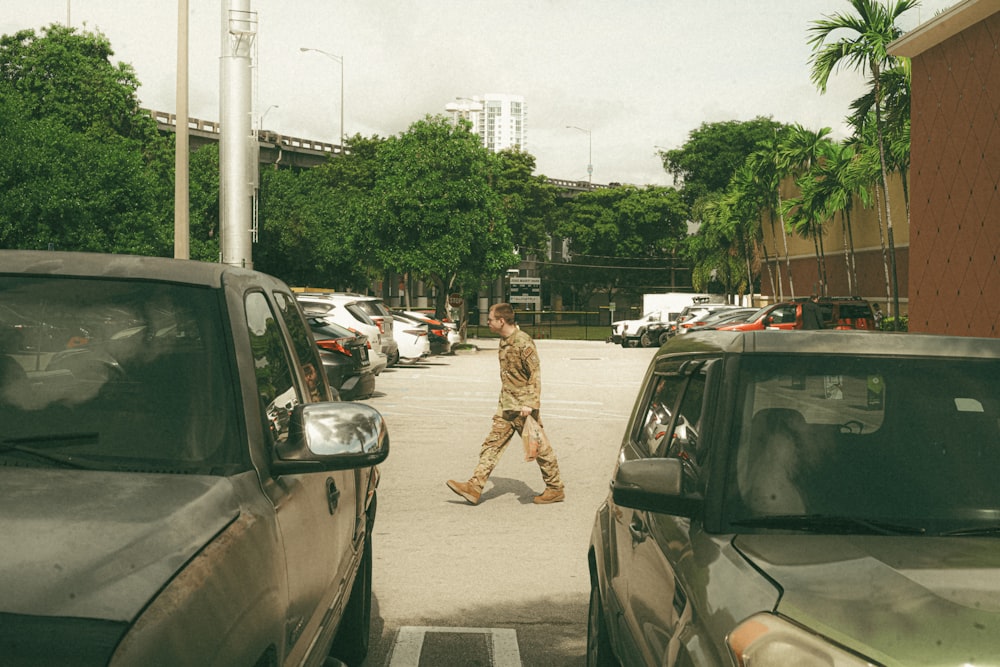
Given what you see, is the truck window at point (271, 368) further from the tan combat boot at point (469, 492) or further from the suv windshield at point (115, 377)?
the tan combat boot at point (469, 492)

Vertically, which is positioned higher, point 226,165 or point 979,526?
point 226,165

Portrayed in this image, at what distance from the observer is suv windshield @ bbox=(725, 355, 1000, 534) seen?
314 cm

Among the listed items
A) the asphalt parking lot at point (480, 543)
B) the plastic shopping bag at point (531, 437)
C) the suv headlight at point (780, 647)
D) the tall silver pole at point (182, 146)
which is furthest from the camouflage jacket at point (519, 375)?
the tall silver pole at point (182, 146)

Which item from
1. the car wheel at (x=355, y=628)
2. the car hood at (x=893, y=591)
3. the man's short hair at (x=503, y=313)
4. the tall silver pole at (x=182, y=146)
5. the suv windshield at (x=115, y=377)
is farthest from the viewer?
the tall silver pole at (x=182, y=146)

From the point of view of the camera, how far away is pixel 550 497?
10.4 meters

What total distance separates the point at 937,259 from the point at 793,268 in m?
33.9

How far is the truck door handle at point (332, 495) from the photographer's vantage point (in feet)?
13.0

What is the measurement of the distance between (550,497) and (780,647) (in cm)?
808

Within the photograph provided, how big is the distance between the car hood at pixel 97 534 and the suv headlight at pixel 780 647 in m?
1.13

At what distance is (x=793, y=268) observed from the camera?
5438 centimetres

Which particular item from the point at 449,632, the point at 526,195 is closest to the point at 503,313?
the point at 449,632

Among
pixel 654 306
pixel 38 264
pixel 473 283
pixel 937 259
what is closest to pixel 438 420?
pixel 937 259

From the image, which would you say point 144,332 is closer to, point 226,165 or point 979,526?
point 979,526

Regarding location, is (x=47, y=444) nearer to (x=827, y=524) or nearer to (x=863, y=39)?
(x=827, y=524)
